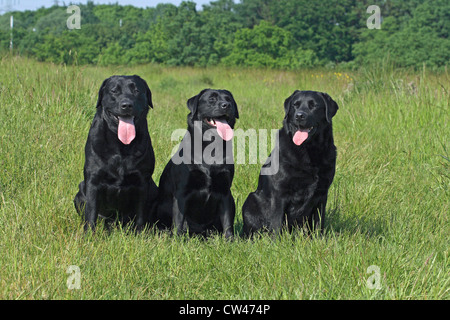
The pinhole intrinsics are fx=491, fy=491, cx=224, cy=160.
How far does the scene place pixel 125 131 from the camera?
3680 mm

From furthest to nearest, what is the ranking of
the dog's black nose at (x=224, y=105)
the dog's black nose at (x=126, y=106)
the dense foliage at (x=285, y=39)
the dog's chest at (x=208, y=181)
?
the dense foliage at (x=285, y=39) → the dog's chest at (x=208, y=181) → the dog's black nose at (x=224, y=105) → the dog's black nose at (x=126, y=106)

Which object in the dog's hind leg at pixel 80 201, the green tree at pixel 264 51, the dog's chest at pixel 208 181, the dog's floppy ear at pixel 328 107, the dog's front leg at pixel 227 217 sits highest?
the green tree at pixel 264 51

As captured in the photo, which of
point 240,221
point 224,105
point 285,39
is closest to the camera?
point 224,105

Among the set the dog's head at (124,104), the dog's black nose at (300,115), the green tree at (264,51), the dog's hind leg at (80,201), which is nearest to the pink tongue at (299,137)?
the dog's black nose at (300,115)

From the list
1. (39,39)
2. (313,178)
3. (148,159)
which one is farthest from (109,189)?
(39,39)

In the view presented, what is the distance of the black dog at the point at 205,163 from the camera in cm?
396

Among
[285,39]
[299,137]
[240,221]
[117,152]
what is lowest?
[240,221]

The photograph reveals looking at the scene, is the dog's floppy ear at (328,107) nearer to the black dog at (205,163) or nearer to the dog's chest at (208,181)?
the black dog at (205,163)

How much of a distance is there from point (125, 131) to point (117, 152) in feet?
0.61

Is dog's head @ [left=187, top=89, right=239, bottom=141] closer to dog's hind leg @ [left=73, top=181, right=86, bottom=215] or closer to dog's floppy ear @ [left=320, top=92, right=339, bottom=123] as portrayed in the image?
dog's floppy ear @ [left=320, top=92, right=339, bottom=123]

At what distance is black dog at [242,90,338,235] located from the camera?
3816 mm

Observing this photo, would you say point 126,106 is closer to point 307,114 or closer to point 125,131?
point 125,131

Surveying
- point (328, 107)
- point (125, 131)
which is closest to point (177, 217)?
point (125, 131)
